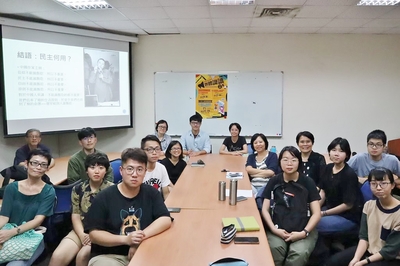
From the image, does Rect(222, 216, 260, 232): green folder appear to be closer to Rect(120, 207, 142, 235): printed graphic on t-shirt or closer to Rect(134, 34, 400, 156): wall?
Rect(120, 207, 142, 235): printed graphic on t-shirt

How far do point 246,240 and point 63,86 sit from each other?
412cm

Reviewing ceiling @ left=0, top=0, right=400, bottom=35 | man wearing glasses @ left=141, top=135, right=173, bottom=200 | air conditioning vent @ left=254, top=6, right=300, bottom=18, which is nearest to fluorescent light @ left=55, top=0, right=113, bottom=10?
ceiling @ left=0, top=0, right=400, bottom=35

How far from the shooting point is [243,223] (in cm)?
195

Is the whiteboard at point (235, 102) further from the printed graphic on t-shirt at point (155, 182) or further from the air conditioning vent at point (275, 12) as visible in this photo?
the printed graphic on t-shirt at point (155, 182)

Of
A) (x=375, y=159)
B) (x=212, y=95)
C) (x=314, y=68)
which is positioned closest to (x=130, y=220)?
(x=375, y=159)

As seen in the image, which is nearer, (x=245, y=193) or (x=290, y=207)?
(x=290, y=207)

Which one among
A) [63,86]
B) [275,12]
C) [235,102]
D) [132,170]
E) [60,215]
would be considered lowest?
[60,215]

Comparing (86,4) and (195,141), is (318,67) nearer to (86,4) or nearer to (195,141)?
(195,141)

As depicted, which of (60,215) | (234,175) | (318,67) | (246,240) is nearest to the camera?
(246,240)

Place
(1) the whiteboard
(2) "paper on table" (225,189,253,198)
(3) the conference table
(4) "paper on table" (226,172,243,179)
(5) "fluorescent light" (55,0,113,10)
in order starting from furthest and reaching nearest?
(1) the whiteboard, (5) "fluorescent light" (55,0,113,10), (4) "paper on table" (226,172,243,179), (2) "paper on table" (225,189,253,198), (3) the conference table

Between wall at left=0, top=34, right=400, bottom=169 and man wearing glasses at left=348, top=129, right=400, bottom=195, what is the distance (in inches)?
92.3

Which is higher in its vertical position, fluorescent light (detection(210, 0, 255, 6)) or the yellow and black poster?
fluorescent light (detection(210, 0, 255, 6))

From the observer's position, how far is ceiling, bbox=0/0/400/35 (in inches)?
148

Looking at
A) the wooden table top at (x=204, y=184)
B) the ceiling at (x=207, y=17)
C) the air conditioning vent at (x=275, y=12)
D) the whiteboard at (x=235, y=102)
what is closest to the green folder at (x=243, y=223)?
the wooden table top at (x=204, y=184)
